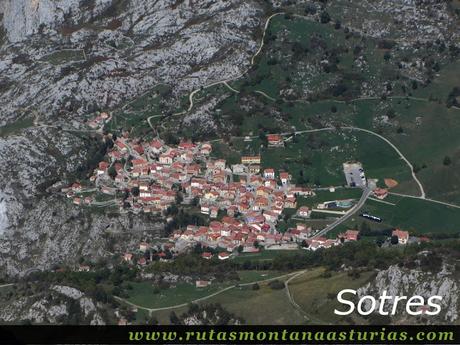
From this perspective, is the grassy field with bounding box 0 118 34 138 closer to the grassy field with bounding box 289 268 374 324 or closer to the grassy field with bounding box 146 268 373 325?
the grassy field with bounding box 146 268 373 325

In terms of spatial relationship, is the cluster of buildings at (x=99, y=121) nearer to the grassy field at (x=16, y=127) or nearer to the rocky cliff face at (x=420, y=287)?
the grassy field at (x=16, y=127)

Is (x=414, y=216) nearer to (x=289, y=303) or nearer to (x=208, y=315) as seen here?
(x=289, y=303)

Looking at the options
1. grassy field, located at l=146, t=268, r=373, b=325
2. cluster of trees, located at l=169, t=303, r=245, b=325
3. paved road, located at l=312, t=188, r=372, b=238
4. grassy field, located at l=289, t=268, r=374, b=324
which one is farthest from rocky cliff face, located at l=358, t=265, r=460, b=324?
paved road, located at l=312, t=188, r=372, b=238

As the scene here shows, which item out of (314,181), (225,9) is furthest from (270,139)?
(225,9)

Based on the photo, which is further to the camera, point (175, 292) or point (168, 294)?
point (175, 292)

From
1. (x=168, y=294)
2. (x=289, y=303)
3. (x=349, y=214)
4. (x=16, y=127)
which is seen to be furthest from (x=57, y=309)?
(x=16, y=127)

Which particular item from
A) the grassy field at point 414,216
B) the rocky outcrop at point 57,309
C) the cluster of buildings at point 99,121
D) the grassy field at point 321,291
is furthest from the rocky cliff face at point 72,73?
the grassy field at point 414,216
